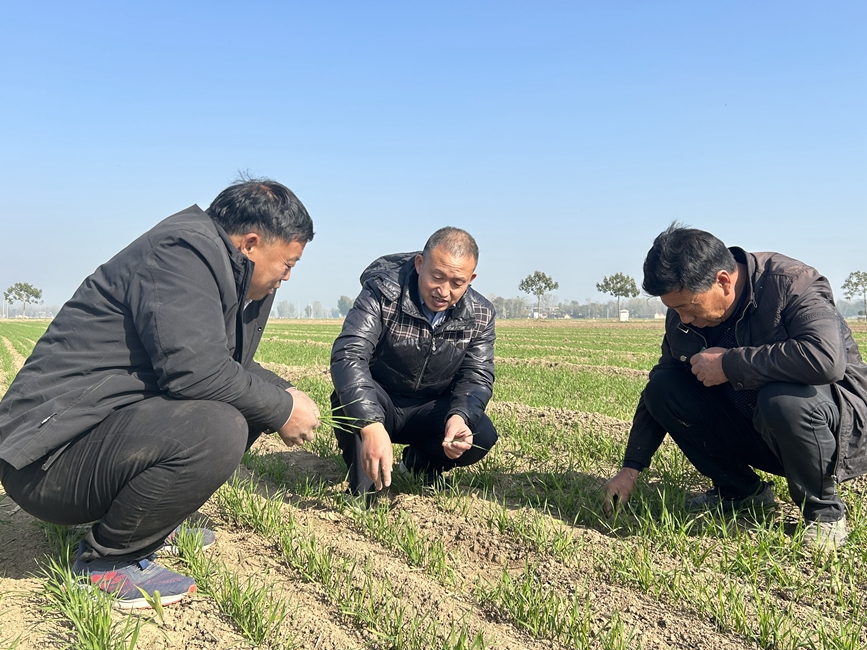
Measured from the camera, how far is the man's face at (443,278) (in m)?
3.78

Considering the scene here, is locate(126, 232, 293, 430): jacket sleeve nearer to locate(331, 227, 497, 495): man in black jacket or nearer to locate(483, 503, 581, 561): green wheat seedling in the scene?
locate(331, 227, 497, 495): man in black jacket

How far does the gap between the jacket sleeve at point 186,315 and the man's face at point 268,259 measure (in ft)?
0.71

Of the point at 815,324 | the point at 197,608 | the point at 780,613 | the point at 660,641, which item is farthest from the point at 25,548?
the point at 815,324

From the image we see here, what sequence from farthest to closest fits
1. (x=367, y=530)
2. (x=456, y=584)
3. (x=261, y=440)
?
(x=261, y=440)
(x=367, y=530)
(x=456, y=584)

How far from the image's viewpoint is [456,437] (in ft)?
12.5

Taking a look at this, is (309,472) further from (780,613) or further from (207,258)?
(780,613)

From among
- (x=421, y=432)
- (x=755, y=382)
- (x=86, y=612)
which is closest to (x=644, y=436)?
(x=755, y=382)

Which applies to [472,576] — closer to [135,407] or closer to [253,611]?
[253,611]

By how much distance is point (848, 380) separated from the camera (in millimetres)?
3273

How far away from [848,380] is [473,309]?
2035 mm

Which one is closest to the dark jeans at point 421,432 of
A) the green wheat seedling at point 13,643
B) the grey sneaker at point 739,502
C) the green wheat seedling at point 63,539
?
the grey sneaker at point 739,502

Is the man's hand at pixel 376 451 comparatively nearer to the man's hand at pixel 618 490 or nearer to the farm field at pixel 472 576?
the farm field at pixel 472 576

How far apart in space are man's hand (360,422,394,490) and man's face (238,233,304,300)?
89 centimetres

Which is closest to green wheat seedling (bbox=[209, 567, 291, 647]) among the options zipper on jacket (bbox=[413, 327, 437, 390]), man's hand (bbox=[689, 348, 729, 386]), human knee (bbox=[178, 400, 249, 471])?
human knee (bbox=[178, 400, 249, 471])
